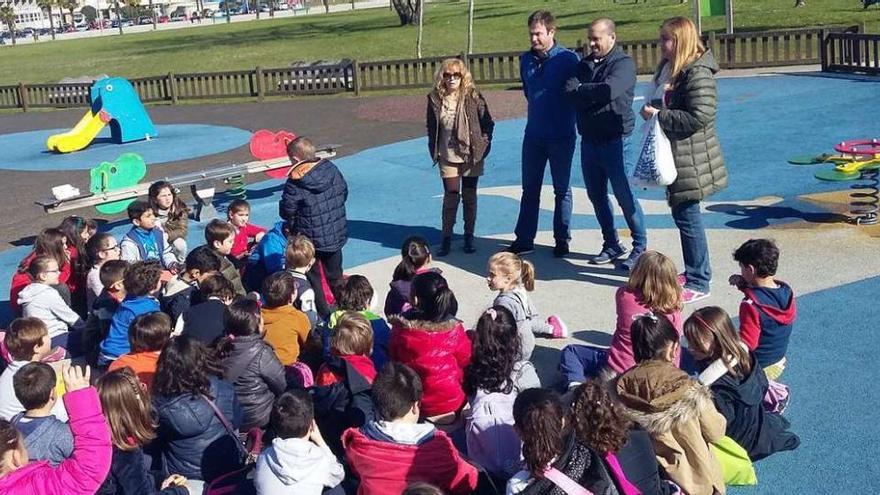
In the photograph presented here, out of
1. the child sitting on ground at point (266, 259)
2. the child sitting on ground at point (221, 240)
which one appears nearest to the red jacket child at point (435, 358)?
the child sitting on ground at point (221, 240)

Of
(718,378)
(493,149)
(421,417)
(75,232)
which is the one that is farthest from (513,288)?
(493,149)

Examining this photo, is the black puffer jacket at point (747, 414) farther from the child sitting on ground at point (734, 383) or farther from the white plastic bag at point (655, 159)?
the white plastic bag at point (655, 159)

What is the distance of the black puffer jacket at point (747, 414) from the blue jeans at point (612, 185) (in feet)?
11.0

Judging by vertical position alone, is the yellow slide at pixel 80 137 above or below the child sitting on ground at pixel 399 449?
above

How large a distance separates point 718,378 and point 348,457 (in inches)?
78.8

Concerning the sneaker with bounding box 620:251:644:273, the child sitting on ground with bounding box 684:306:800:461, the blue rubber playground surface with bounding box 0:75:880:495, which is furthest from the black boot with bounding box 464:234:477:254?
the child sitting on ground with bounding box 684:306:800:461

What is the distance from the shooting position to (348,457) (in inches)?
188

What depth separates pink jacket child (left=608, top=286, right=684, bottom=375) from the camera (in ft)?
19.7

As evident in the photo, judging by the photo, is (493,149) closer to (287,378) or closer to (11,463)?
(287,378)

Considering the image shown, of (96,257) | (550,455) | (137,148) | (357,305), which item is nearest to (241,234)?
(96,257)

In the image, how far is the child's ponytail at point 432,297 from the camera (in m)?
5.83

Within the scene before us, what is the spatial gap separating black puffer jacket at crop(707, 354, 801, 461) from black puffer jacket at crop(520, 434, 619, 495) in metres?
1.22

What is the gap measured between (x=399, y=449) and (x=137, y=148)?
15.7 metres

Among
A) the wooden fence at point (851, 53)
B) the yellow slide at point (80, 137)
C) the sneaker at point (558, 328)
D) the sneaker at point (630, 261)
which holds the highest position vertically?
the wooden fence at point (851, 53)
